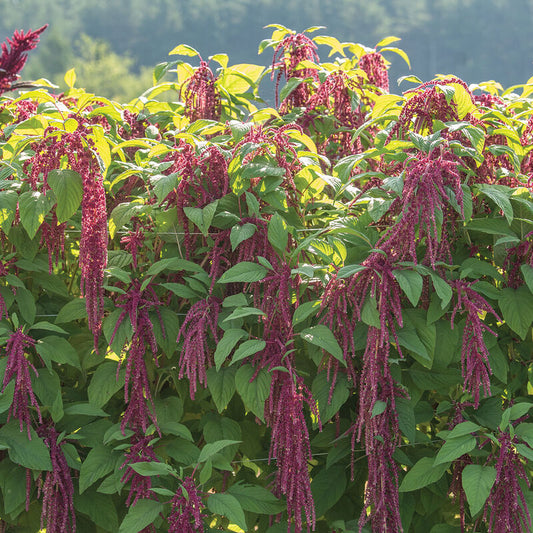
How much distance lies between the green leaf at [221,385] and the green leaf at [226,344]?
4.4 inches

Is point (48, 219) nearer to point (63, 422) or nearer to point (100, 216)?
point (100, 216)

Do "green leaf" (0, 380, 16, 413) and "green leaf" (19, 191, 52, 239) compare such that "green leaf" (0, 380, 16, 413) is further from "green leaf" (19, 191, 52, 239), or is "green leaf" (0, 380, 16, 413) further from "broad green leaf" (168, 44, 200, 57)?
"broad green leaf" (168, 44, 200, 57)

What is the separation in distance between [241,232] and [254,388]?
400mm

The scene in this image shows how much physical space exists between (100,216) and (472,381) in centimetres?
105

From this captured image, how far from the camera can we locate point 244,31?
868 inches

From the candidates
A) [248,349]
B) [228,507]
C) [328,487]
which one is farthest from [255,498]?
[248,349]

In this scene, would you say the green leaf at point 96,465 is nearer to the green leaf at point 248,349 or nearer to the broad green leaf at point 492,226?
the green leaf at point 248,349

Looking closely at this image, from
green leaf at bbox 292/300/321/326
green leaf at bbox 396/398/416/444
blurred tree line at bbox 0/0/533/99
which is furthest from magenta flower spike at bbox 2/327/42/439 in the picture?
blurred tree line at bbox 0/0/533/99

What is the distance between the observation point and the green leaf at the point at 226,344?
1572 millimetres

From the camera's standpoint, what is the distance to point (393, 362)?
167cm

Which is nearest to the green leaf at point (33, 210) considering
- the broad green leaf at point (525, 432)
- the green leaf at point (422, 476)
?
the green leaf at point (422, 476)

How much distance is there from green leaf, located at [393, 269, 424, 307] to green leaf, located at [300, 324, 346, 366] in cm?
21

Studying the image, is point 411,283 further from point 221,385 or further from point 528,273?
point 221,385

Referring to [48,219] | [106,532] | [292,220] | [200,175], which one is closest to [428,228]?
[292,220]
